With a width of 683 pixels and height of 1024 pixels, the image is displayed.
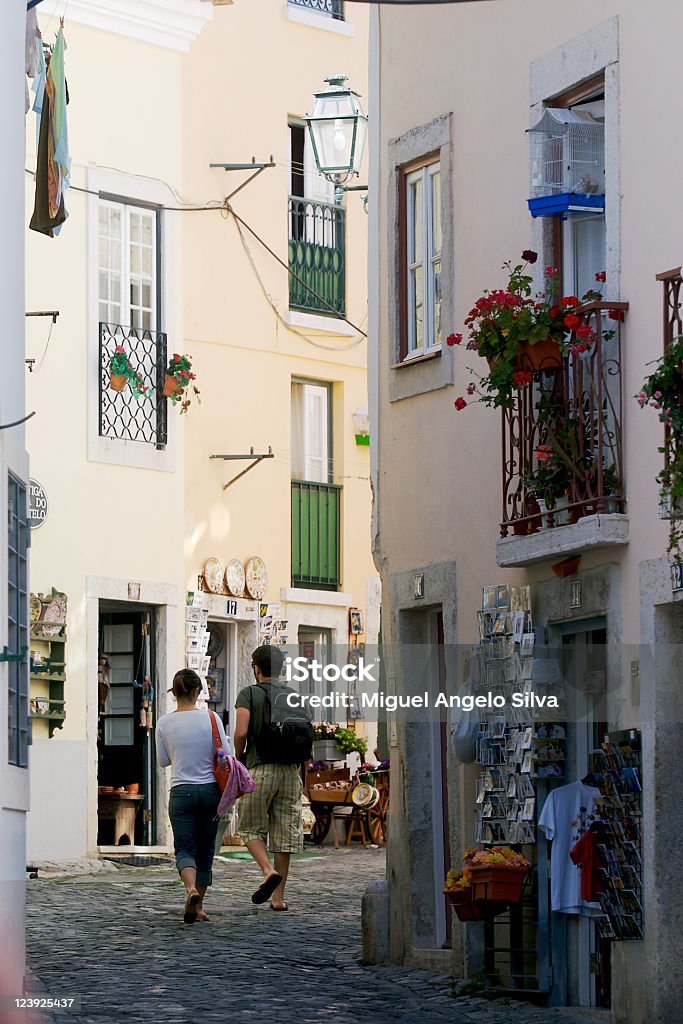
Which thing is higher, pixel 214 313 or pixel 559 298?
pixel 214 313

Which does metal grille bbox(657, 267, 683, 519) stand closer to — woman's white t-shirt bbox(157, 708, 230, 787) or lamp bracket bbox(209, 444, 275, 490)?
woman's white t-shirt bbox(157, 708, 230, 787)

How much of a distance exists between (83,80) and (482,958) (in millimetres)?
11839

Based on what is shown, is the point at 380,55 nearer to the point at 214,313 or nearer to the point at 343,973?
the point at 343,973

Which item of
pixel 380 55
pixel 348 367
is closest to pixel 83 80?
pixel 348 367

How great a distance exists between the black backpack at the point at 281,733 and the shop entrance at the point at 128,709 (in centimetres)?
778

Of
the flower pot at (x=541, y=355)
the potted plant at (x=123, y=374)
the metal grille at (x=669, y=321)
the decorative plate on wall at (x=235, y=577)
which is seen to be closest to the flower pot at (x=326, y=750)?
the decorative plate on wall at (x=235, y=577)

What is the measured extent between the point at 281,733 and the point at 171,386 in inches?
333

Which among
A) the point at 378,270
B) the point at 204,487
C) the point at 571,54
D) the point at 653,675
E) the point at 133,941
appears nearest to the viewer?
the point at 653,675

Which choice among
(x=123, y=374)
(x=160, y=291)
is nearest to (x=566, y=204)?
(x=123, y=374)

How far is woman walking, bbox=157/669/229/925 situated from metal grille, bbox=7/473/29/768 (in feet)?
10.8

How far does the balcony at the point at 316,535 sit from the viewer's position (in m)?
25.9

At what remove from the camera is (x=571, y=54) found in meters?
13.3

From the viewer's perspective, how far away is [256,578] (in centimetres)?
2503

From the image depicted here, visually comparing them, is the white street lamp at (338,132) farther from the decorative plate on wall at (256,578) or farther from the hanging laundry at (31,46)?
the decorative plate on wall at (256,578)
